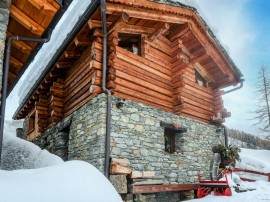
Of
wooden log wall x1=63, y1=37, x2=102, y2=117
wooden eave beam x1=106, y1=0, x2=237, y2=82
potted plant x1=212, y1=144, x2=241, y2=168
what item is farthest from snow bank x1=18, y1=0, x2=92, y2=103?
potted plant x1=212, y1=144, x2=241, y2=168

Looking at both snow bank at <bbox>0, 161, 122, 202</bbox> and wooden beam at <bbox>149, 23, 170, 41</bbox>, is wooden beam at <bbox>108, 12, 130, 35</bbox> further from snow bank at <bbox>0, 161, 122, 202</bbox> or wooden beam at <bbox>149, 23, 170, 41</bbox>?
snow bank at <bbox>0, 161, 122, 202</bbox>

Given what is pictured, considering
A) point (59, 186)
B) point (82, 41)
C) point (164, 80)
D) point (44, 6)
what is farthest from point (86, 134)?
point (59, 186)

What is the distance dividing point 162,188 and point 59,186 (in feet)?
16.5

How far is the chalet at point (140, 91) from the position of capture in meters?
7.46

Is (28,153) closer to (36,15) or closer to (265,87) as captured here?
(36,15)

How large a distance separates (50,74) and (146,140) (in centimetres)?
445

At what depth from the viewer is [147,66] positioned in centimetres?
896

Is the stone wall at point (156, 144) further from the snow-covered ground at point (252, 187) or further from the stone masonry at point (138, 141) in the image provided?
the snow-covered ground at point (252, 187)

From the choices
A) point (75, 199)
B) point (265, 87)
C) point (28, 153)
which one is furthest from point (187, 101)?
point (265, 87)

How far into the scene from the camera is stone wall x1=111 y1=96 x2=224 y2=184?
749 cm

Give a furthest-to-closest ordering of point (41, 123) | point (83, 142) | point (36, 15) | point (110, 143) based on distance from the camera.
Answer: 1. point (41, 123)
2. point (83, 142)
3. point (110, 143)
4. point (36, 15)

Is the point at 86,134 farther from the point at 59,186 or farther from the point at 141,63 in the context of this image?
the point at 59,186

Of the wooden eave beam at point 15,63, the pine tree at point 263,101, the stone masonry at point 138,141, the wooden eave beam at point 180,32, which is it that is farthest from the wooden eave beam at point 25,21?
the pine tree at point 263,101

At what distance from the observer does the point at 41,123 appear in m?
11.6
